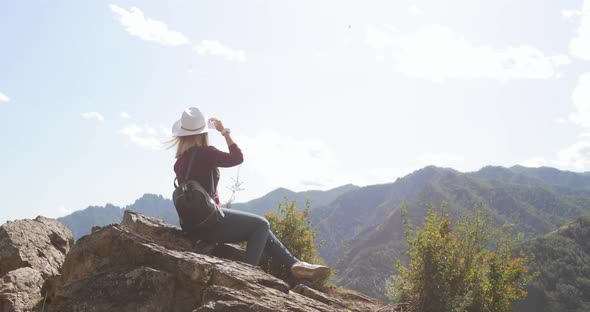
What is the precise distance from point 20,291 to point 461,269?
641 cm

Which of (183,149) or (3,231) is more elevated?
(183,149)

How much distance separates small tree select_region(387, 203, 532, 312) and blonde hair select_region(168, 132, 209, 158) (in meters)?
3.66

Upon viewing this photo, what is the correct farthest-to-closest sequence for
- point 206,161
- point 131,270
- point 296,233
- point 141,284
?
point 296,233
point 206,161
point 131,270
point 141,284

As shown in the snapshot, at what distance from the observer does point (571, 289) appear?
105000 mm

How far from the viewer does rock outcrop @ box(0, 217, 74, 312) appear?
5527 millimetres

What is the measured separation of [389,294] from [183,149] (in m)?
4.66

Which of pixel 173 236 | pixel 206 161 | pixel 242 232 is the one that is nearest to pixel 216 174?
pixel 206 161

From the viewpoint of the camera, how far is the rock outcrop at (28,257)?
5.53m

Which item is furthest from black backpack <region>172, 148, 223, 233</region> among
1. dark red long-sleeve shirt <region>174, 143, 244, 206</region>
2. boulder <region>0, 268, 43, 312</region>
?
boulder <region>0, 268, 43, 312</region>

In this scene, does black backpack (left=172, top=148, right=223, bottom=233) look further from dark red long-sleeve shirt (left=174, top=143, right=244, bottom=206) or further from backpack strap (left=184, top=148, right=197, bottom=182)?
dark red long-sleeve shirt (left=174, top=143, right=244, bottom=206)

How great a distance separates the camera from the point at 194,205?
627 centimetres

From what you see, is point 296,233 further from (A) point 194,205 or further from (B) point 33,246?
(B) point 33,246

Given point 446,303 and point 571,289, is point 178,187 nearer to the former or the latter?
point 446,303

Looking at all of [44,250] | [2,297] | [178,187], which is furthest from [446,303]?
[44,250]
